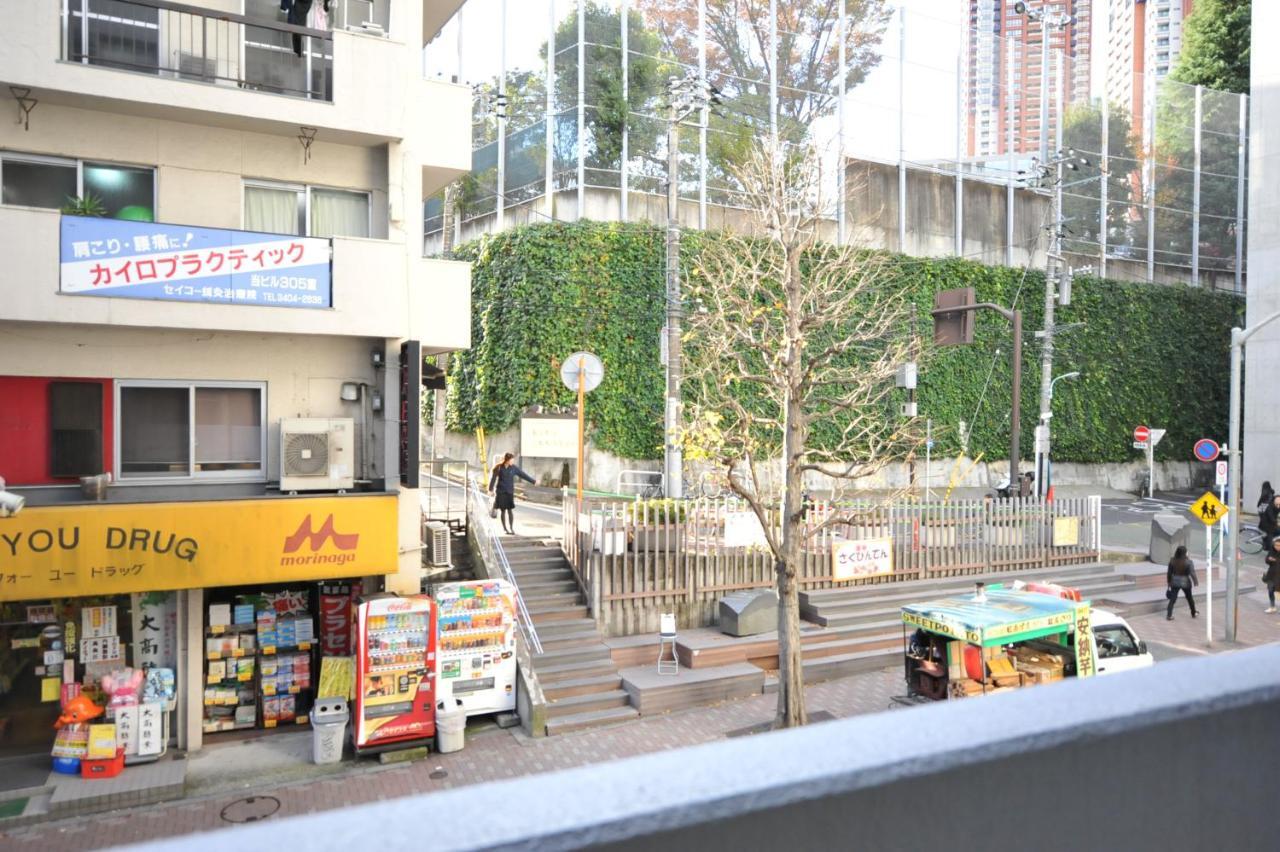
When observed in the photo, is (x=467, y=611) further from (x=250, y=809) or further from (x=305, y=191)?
(x=305, y=191)

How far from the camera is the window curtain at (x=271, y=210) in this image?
13578 millimetres

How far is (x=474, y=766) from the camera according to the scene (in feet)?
38.7

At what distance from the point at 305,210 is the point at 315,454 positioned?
4.09 metres

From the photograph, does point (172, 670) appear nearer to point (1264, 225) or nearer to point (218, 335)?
point (218, 335)

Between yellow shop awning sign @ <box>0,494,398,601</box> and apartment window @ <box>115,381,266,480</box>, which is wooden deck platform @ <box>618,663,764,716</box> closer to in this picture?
yellow shop awning sign @ <box>0,494,398,601</box>

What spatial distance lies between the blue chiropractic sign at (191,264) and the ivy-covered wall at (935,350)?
13838 millimetres

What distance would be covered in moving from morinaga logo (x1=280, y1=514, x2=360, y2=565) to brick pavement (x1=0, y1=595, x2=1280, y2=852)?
298 cm

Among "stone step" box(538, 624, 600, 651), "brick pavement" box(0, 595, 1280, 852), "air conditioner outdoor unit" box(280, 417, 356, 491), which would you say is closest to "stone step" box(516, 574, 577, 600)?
"stone step" box(538, 624, 600, 651)

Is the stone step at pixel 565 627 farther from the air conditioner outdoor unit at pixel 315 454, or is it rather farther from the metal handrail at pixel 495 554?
the air conditioner outdoor unit at pixel 315 454

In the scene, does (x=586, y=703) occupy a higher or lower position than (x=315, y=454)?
lower

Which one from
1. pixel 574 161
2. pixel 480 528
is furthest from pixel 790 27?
pixel 480 528

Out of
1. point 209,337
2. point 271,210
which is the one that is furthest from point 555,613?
point 271,210

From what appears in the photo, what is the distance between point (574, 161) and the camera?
94.8 feet

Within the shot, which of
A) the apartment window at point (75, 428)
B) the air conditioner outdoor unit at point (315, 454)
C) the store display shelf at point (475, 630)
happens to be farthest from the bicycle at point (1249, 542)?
the apartment window at point (75, 428)
